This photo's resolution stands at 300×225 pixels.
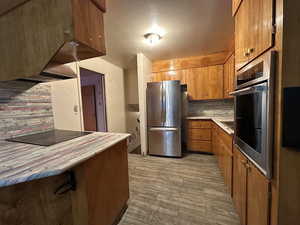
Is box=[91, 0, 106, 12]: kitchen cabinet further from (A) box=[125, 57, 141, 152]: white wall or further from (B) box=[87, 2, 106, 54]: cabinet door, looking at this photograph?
(A) box=[125, 57, 141, 152]: white wall

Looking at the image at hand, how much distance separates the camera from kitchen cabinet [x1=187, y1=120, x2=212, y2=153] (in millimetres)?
3029

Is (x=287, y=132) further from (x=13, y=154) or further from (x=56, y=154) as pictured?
(x=13, y=154)

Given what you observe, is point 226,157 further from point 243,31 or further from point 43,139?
point 43,139

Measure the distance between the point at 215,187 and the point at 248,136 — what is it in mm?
1256

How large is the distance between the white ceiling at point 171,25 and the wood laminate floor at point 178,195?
231 centimetres

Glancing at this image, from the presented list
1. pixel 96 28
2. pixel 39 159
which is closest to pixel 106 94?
pixel 96 28

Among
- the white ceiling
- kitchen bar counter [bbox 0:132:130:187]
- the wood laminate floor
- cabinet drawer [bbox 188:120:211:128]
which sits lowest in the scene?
the wood laminate floor

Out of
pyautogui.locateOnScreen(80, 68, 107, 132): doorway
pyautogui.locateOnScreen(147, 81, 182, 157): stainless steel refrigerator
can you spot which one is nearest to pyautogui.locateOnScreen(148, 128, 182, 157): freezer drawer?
pyautogui.locateOnScreen(147, 81, 182, 157): stainless steel refrigerator

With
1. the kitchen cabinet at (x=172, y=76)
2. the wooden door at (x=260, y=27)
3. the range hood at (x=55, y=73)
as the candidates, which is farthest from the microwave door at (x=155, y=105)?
the wooden door at (x=260, y=27)

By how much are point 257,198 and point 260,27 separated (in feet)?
3.66

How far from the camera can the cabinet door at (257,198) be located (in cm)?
81

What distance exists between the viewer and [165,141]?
306 centimetres

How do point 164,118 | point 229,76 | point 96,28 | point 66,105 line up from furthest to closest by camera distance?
1. point 164,118
2. point 229,76
3. point 66,105
4. point 96,28

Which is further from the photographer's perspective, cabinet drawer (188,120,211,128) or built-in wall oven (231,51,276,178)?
cabinet drawer (188,120,211,128)
